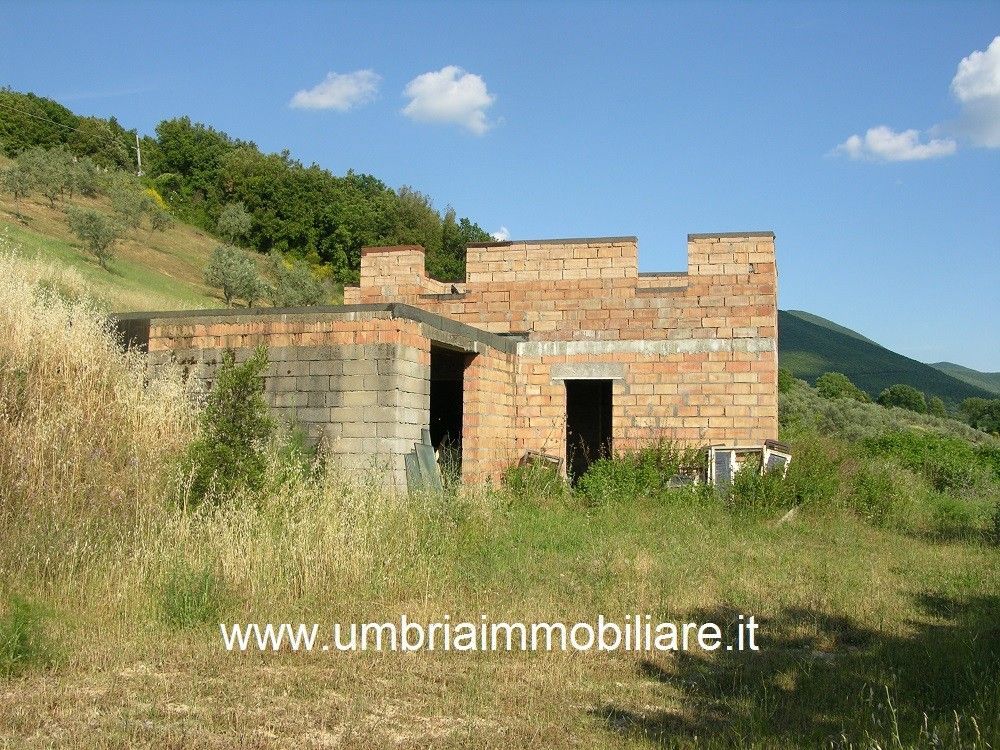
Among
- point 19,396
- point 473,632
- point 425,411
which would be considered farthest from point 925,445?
point 19,396

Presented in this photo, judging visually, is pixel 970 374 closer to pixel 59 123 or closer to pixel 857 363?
pixel 857 363

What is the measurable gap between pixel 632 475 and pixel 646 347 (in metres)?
2.23

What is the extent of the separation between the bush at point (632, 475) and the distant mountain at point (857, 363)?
7191cm

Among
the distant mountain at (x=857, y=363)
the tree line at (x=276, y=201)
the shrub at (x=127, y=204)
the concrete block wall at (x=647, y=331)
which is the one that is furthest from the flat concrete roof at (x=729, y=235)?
the distant mountain at (x=857, y=363)

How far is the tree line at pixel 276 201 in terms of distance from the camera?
181 feet

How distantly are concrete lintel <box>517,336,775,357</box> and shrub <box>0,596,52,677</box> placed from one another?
9.40 meters

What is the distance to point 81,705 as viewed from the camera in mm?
4449

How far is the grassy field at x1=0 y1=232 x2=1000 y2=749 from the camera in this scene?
4.45m

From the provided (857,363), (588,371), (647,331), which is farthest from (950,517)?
(857,363)

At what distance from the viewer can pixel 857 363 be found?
92.1 metres

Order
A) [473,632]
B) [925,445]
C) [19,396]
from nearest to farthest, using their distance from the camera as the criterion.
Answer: [473,632] < [19,396] < [925,445]

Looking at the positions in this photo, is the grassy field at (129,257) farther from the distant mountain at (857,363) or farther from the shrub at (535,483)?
the distant mountain at (857,363)

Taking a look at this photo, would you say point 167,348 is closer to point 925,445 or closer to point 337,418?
point 337,418

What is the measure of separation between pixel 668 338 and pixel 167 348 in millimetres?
7159
